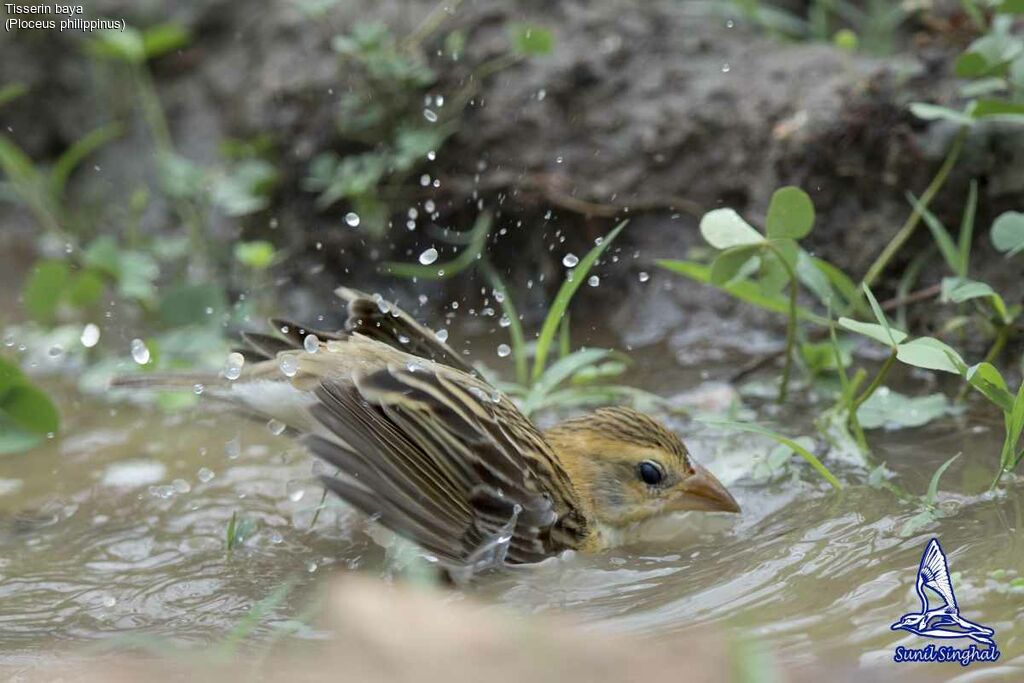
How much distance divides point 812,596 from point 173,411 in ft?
9.15

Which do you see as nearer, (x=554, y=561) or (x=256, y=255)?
(x=554, y=561)

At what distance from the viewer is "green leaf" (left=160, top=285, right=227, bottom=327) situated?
222 inches

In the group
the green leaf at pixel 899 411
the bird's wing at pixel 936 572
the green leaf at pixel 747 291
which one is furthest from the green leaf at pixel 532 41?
the bird's wing at pixel 936 572

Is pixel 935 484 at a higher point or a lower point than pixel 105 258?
lower

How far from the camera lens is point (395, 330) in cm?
414

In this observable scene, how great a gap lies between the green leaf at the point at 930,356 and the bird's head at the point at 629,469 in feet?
2.21

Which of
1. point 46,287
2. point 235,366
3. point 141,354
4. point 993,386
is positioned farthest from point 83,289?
point 993,386

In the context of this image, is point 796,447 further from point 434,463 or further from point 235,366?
point 235,366

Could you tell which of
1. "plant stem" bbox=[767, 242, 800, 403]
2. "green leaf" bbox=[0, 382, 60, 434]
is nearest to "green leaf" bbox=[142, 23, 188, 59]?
"green leaf" bbox=[0, 382, 60, 434]

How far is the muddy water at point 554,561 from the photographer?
296 centimetres

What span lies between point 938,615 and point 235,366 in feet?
7.35

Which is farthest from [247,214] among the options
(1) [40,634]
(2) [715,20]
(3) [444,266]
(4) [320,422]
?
(1) [40,634]

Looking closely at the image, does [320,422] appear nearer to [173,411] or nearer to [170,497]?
[170,497]

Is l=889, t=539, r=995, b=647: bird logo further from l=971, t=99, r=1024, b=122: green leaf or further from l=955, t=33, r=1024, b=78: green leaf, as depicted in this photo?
l=955, t=33, r=1024, b=78: green leaf
